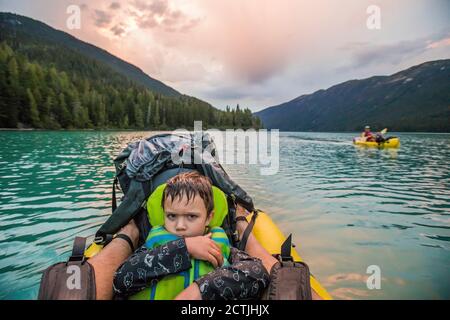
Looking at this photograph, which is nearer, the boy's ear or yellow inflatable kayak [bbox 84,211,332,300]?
the boy's ear

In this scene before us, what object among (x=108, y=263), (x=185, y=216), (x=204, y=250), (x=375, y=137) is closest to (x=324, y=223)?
(x=185, y=216)

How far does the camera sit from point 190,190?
268 cm

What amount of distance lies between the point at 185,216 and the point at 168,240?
0.27 m

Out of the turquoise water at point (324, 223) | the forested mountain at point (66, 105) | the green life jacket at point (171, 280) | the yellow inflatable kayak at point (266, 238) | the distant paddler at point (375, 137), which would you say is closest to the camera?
the green life jacket at point (171, 280)

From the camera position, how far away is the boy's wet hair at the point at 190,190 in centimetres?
266

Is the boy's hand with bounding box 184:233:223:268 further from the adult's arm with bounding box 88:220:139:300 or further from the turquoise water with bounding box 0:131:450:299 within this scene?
the turquoise water with bounding box 0:131:450:299

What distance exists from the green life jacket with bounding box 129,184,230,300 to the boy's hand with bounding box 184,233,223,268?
0.10 m

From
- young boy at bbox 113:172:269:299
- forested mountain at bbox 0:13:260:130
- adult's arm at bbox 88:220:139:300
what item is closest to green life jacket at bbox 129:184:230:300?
young boy at bbox 113:172:269:299

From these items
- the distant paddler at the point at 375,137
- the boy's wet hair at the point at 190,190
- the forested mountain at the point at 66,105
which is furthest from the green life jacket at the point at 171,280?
the forested mountain at the point at 66,105

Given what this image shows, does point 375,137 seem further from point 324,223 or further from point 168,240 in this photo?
point 168,240

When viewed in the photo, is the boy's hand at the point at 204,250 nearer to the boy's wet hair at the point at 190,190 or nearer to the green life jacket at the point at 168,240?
the green life jacket at the point at 168,240

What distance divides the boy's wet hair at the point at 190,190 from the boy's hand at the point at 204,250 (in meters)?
0.41

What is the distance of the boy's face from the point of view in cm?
261

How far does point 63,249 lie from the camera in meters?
4.89
